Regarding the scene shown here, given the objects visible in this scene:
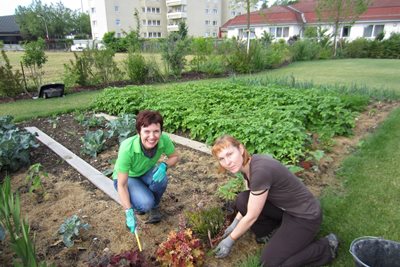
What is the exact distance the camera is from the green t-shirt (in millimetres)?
2575

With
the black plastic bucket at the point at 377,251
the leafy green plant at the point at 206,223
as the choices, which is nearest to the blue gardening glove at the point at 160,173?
the leafy green plant at the point at 206,223

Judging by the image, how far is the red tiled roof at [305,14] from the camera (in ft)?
101

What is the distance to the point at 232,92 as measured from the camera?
21.1 feet

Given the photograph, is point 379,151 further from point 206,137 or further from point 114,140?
point 114,140

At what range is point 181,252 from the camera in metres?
2.11

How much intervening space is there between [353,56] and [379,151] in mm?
21501

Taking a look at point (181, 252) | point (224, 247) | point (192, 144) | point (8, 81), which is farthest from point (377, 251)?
point (8, 81)

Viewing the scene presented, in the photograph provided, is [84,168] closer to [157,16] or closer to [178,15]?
[178,15]

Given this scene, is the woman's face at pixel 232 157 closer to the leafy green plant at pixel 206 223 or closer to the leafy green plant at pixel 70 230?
the leafy green plant at pixel 206 223

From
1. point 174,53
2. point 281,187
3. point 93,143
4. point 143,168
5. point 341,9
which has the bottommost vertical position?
point 93,143

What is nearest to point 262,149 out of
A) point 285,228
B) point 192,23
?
point 285,228

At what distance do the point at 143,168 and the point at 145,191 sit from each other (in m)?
0.22

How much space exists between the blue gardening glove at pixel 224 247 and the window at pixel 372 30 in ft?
117

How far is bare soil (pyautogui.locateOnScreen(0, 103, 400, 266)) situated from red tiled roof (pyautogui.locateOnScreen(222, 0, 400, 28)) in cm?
2712
